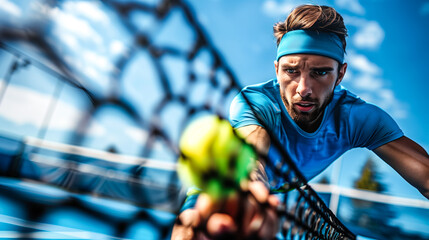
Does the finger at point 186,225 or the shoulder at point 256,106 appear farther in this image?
the shoulder at point 256,106

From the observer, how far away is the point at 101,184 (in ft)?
30.5

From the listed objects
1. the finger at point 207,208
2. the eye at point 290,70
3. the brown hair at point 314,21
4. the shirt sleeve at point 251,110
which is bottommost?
the finger at point 207,208

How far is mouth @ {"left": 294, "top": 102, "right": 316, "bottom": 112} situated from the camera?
68.9 inches

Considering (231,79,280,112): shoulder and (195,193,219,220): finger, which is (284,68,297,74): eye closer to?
(231,79,280,112): shoulder

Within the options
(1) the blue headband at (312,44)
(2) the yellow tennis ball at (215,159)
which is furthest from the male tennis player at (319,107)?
(2) the yellow tennis ball at (215,159)

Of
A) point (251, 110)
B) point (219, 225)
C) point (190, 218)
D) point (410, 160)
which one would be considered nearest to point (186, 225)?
point (190, 218)

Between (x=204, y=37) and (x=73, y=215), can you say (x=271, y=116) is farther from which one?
(x=73, y=215)

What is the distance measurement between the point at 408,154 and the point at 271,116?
973 mm

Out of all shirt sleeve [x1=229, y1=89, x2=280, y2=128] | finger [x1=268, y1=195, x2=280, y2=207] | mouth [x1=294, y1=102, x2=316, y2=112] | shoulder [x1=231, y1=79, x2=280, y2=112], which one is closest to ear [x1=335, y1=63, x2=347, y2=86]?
mouth [x1=294, y1=102, x2=316, y2=112]

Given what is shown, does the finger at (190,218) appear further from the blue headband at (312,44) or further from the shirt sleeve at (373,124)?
the shirt sleeve at (373,124)

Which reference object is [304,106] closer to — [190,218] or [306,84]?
[306,84]

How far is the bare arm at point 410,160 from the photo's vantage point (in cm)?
180

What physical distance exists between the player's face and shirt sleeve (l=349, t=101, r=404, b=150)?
231 millimetres

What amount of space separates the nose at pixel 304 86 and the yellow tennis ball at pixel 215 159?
97cm
